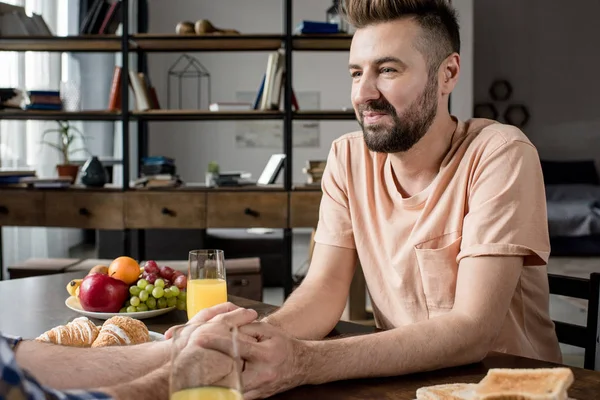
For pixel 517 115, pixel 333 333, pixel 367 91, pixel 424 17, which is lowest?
pixel 333 333

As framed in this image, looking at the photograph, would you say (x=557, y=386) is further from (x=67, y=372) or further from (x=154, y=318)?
(x=154, y=318)

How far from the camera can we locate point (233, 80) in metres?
8.26

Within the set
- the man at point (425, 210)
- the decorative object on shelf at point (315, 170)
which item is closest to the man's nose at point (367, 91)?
the man at point (425, 210)

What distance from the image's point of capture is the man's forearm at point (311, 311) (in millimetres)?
1370

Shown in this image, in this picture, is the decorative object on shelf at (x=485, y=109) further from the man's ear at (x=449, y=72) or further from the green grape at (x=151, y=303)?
the green grape at (x=151, y=303)

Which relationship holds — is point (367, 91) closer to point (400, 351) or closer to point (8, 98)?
point (400, 351)

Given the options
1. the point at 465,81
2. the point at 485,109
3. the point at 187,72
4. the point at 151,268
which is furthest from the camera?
the point at 485,109

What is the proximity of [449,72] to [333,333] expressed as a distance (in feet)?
2.17

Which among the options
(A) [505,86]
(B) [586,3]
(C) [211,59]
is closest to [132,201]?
(C) [211,59]

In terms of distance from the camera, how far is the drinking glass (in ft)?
1.98

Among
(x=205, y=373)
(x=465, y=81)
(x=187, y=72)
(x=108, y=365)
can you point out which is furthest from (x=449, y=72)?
(x=187, y=72)

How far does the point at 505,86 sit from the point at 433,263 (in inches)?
309

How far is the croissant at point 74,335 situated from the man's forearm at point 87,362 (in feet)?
0.34

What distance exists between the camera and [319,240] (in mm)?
1652
